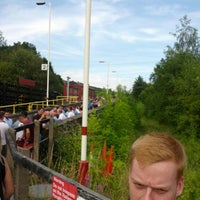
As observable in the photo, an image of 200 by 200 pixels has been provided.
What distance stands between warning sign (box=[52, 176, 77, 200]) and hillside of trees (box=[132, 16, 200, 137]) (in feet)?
118

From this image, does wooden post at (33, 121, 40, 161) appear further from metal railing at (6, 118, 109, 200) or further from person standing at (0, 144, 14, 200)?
person standing at (0, 144, 14, 200)

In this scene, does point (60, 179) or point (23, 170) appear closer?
point (60, 179)

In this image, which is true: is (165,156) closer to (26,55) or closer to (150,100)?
(150,100)

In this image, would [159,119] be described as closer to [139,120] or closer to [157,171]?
[139,120]

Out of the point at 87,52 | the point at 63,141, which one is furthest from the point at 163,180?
the point at 63,141

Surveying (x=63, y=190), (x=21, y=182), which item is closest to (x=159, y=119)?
(x=21, y=182)

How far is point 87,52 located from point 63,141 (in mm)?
2504

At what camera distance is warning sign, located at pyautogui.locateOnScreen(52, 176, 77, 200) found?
2403 mm

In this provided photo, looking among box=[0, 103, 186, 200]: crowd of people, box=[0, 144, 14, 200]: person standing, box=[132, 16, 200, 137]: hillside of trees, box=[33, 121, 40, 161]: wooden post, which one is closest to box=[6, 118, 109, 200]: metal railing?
box=[0, 144, 14, 200]: person standing

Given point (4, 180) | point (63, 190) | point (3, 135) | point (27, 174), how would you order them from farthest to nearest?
point (3, 135)
point (27, 174)
point (4, 180)
point (63, 190)

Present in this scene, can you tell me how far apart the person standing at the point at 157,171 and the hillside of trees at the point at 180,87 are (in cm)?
3669

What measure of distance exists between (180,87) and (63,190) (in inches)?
1560

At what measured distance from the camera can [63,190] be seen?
2518 millimetres

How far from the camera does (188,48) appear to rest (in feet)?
166
